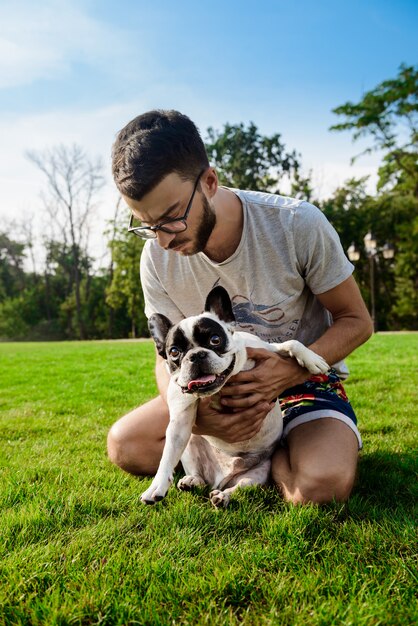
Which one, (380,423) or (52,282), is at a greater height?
(52,282)

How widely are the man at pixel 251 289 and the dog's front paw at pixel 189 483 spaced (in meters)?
0.29

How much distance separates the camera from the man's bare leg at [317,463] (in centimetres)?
273

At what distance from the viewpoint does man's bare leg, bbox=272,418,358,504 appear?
2734mm

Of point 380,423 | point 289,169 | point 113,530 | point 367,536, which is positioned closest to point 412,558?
point 367,536

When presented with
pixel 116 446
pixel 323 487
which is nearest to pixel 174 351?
pixel 116 446

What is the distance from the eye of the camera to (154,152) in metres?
2.71

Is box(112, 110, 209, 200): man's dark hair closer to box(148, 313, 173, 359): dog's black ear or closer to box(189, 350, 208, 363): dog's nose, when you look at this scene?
box(148, 313, 173, 359): dog's black ear

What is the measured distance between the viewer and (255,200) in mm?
3311

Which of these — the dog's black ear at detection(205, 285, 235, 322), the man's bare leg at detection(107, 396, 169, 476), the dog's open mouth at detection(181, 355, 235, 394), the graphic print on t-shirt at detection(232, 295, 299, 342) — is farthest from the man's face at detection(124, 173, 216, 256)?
the man's bare leg at detection(107, 396, 169, 476)

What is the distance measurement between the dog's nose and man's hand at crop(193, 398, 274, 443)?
433 mm

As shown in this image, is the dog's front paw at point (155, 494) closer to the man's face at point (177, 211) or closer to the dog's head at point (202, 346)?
the dog's head at point (202, 346)

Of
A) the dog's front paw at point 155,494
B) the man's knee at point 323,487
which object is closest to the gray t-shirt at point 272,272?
the man's knee at point 323,487

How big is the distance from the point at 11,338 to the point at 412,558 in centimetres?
4826

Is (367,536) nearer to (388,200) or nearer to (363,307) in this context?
(363,307)
